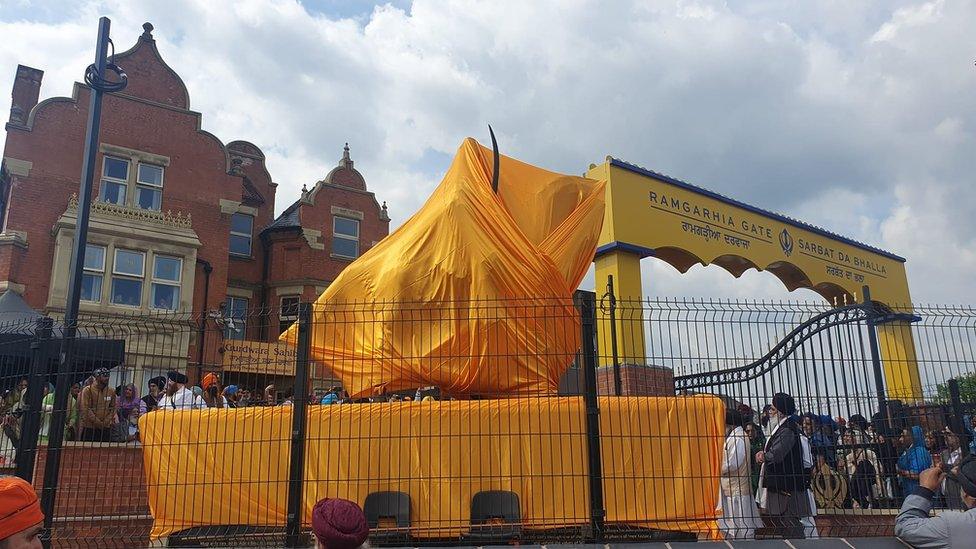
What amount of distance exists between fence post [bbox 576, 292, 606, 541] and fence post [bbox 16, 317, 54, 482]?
16.2 ft

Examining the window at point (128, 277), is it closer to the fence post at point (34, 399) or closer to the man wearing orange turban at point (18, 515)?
the fence post at point (34, 399)

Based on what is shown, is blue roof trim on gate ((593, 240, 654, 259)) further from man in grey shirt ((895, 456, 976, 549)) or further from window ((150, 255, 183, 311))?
window ((150, 255, 183, 311))

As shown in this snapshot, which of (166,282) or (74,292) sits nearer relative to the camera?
(74,292)

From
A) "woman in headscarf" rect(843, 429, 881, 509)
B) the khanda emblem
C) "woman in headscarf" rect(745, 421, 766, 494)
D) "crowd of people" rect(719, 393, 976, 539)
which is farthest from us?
the khanda emblem

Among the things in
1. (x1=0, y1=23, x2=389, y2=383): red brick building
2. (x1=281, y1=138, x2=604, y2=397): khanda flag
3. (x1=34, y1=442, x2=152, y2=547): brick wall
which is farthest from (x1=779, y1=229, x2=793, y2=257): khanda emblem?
(x1=0, y1=23, x2=389, y2=383): red brick building

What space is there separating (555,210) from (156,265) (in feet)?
56.0

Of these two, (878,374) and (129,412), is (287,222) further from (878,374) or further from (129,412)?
(878,374)

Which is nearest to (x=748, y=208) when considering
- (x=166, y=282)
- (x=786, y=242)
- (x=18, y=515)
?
(x=786, y=242)

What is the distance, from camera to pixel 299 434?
21.4ft

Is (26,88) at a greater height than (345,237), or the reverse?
(26,88)

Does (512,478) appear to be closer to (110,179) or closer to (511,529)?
(511,529)

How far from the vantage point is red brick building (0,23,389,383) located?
21547 mm

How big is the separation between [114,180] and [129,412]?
60.6 feet

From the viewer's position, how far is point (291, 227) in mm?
27844
